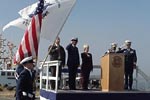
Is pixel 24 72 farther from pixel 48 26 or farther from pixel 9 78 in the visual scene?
pixel 9 78

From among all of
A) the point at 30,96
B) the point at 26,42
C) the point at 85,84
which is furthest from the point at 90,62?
the point at 30,96

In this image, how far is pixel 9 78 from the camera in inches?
2255

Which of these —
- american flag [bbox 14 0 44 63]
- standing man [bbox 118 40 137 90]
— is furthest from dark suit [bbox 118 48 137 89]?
american flag [bbox 14 0 44 63]

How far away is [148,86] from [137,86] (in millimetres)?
642

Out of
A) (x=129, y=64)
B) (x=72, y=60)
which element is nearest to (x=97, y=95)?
(x=72, y=60)

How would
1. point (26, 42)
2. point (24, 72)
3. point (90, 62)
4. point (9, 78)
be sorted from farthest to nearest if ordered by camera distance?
point (9, 78), point (90, 62), point (26, 42), point (24, 72)

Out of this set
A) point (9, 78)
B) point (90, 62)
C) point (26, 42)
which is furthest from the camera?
point (9, 78)

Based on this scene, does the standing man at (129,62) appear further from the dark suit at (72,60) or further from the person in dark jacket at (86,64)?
the dark suit at (72,60)

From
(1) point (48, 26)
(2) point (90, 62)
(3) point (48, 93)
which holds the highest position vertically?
(1) point (48, 26)

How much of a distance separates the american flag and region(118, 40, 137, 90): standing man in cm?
317

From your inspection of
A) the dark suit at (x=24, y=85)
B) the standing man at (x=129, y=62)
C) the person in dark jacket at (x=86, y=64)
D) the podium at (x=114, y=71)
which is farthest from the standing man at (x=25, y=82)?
the standing man at (x=129, y=62)

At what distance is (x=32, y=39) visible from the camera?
12.2 meters

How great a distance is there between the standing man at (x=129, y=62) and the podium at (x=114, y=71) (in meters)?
1.54

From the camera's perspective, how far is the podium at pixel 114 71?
12.6 m
